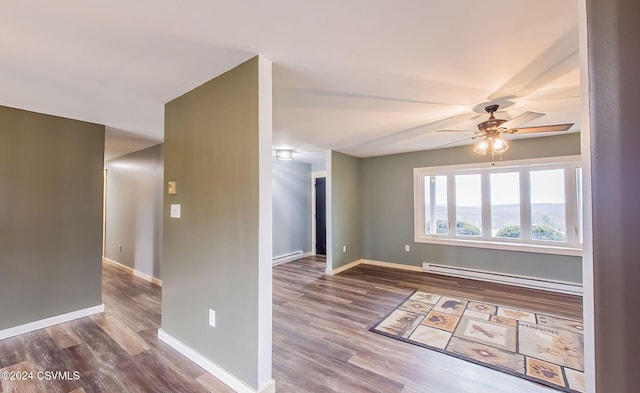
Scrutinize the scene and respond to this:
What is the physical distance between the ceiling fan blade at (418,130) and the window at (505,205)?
4.04ft

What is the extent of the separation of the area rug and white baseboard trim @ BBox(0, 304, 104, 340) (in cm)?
314

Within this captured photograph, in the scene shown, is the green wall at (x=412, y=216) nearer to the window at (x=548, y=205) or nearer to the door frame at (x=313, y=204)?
the window at (x=548, y=205)

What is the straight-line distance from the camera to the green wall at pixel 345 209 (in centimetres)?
475

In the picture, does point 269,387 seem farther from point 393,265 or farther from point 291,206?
point 291,206

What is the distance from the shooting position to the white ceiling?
1.29 metres

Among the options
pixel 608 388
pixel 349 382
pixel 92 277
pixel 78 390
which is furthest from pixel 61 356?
pixel 608 388

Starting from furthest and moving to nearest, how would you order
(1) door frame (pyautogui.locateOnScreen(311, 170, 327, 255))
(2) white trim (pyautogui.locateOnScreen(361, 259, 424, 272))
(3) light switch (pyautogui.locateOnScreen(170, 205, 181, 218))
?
(1) door frame (pyautogui.locateOnScreen(311, 170, 327, 255)) < (2) white trim (pyautogui.locateOnScreen(361, 259, 424, 272)) < (3) light switch (pyautogui.locateOnScreen(170, 205, 181, 218))

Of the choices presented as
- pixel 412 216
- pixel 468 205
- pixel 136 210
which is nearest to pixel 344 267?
pixel 412 216

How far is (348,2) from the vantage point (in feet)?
4.07

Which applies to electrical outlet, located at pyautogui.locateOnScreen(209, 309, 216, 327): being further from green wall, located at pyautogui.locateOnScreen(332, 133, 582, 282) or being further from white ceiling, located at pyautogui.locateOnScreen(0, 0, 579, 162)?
green wall, located at pyautogui.locateOnScreen(332, 133, 582, 282)

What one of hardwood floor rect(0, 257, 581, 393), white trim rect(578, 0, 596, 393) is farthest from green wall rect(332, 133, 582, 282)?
white trim rect(578, 0, 596, 393)

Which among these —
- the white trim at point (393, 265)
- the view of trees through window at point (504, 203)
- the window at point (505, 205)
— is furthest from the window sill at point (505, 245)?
the white trim at point (393, 265)

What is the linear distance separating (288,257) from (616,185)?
555cm

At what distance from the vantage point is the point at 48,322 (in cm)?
270
